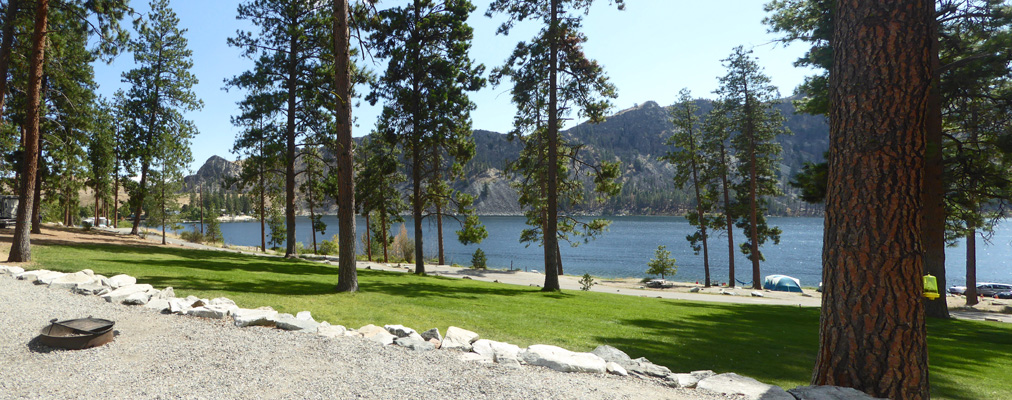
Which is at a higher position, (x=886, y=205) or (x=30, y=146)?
(x=30, y=146)

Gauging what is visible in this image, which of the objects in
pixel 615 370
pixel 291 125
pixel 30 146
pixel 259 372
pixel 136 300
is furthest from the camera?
pixel 291 125

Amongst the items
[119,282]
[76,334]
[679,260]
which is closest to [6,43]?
[119,282]

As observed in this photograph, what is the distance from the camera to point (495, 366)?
476 centimetres

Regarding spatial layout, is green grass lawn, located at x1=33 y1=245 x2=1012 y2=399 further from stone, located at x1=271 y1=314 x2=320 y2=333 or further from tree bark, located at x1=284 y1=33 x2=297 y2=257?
tree bark, located at x1=284 y1=33 x2=297 y2=257

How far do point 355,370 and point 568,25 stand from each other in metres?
12.9

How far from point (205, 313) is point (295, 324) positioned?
1.65 m

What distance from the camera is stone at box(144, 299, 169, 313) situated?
22.4 ft

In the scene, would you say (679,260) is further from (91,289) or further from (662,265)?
(91,289)

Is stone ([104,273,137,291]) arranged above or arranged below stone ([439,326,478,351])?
above

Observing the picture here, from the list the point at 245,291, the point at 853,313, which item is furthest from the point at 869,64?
the point at 245,291

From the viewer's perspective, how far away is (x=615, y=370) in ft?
15.4

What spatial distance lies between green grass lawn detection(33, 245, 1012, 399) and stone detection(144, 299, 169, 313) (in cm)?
109

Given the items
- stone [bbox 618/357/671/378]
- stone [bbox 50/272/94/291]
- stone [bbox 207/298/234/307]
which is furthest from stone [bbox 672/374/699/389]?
stone [bbox 50/272/94/291]

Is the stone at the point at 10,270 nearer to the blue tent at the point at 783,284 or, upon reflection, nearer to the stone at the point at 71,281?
the stone at the point at 71,281
